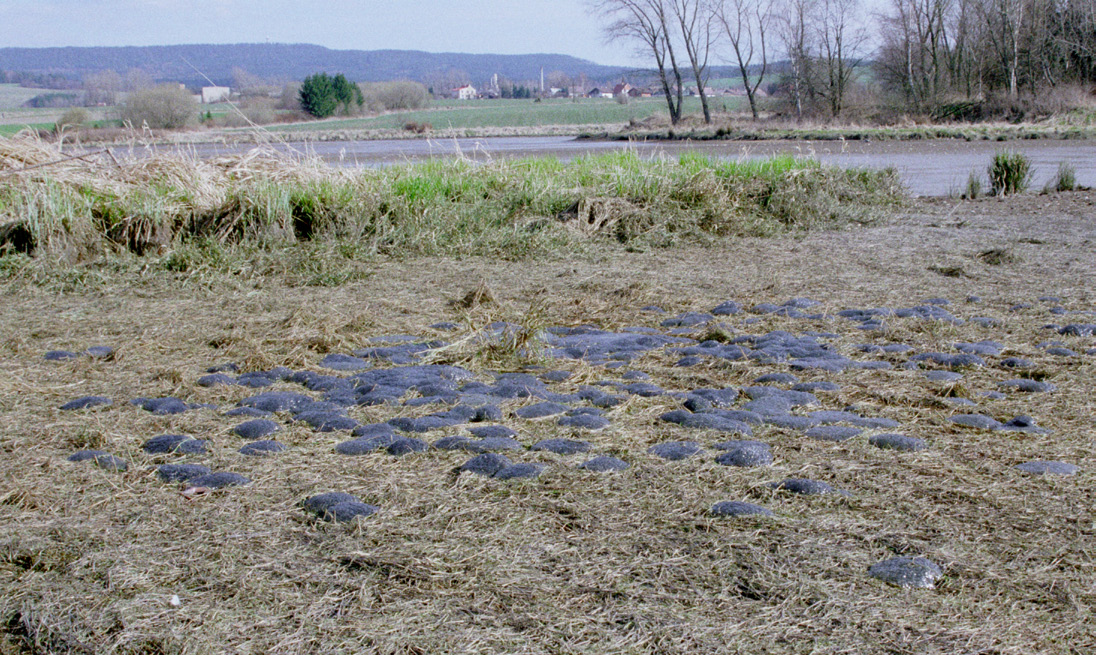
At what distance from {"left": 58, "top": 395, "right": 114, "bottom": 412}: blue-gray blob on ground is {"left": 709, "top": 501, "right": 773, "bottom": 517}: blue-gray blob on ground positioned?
8.42ft

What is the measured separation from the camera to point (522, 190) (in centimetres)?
945

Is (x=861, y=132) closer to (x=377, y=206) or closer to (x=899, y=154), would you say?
(x=899, y=154)

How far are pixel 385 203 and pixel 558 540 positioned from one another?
6684 millimetres

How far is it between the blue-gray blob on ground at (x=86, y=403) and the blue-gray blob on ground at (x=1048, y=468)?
3.45 m

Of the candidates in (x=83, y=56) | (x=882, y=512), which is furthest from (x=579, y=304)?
(x=83, y=56)

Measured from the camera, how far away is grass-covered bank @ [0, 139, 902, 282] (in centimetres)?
760

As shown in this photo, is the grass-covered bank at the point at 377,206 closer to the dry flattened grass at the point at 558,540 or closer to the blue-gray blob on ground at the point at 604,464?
the dry flattened grass at the point at 558,540

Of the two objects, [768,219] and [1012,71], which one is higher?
[1012,71]

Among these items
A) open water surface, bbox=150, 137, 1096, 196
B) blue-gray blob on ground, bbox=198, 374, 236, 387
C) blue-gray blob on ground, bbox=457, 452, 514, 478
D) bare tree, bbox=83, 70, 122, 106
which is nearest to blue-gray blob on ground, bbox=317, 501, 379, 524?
blue-gray blob on ground, bbox=457, 452, 514, 478

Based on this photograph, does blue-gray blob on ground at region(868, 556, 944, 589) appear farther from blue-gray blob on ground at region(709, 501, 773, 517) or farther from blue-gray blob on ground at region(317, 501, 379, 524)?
blue-gray blob on ground at region(317, 501, 379, 524)

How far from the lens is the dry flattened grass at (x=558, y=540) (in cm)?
197

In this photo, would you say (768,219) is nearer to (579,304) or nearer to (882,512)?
(579,304)

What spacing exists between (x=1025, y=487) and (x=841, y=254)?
5.31 m

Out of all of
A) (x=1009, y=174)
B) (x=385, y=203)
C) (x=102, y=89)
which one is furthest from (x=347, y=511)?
(x=102, y=89)
